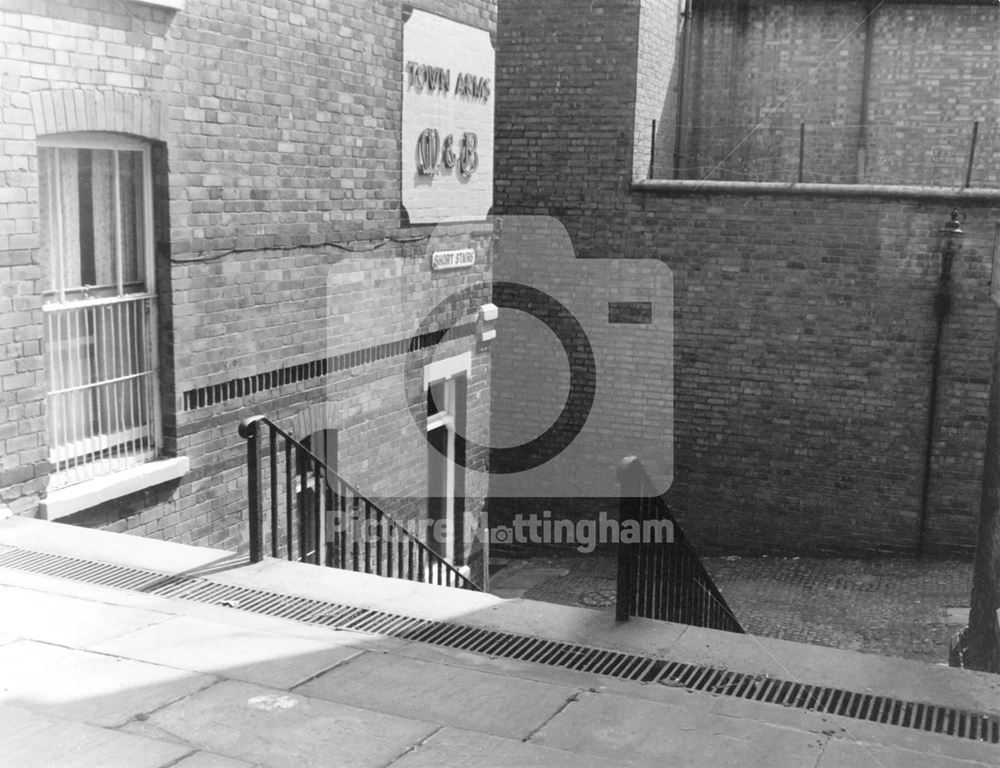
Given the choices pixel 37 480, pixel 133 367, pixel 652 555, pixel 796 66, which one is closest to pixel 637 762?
pixel 652 555

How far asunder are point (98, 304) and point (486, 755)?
4.07 metres

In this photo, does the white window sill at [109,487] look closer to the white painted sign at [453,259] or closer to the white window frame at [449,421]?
the white painted sign at [453,259]

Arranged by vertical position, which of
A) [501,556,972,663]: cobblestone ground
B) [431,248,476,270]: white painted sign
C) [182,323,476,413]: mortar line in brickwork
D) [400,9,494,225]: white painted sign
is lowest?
[501,556,972,663]: cobblestone ground

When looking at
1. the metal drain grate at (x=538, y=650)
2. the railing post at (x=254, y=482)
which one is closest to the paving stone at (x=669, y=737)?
the metal drain grate at (x=538, y=650)

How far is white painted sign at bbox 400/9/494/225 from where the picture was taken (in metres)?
9.30

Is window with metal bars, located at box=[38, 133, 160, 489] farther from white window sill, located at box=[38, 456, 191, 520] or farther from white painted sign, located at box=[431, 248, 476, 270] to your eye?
white painted sign, located at box=[431, 248, 476, 270]

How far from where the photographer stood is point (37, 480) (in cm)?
618

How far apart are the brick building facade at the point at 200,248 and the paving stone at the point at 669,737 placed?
3614 millimetres

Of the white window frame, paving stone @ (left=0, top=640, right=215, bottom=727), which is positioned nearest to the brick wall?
the white window frame

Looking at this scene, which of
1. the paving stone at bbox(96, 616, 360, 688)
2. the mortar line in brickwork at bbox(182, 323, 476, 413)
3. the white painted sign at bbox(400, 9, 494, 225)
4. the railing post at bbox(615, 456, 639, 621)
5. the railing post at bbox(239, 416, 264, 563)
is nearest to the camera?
the paving stone at bbox(96, 616, 360, 688)

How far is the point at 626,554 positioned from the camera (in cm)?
516

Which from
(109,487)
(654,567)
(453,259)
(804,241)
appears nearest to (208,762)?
(654,567)

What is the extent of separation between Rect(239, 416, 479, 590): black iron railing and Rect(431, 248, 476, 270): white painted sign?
7.35 feet

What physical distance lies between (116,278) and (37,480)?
4.41 feet
